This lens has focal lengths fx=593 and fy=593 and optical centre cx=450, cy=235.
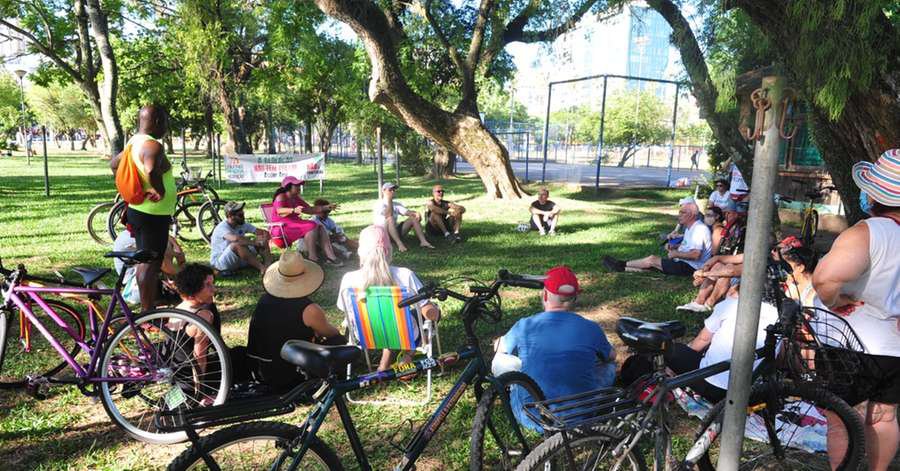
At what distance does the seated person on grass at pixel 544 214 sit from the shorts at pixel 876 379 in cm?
756

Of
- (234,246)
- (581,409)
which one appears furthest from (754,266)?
(234,246)

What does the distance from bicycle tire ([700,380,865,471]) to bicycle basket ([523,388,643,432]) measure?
0.52 m

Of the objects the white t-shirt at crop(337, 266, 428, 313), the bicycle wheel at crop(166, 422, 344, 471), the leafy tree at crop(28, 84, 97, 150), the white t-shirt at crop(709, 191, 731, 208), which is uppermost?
the leafy tree at crop(28, 84, 97, 150)

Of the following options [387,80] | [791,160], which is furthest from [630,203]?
[387,80]

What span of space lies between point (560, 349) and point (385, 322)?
1377mm

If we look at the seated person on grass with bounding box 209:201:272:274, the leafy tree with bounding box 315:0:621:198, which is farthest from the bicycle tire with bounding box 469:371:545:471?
the leafy tree with bounding box 315:0:621:198

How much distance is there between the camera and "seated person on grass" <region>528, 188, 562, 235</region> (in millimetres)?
10172

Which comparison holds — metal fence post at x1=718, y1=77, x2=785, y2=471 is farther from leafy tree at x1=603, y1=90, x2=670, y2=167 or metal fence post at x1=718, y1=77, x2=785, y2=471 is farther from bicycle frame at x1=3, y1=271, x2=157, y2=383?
leafy tree at x1=603, y1=90, x2=670, y2=167

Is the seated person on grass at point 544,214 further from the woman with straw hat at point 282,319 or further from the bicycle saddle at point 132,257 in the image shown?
the bicycle saddle at point 132,257

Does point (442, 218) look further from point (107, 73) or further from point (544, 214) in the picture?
point (107, 73)

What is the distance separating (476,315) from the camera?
106 inches

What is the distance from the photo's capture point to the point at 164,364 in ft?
11.4

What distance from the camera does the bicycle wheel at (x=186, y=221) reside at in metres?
9.09

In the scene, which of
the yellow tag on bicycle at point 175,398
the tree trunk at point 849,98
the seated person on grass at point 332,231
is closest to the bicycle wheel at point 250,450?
the yellow tag on bicycle at point 175,398
